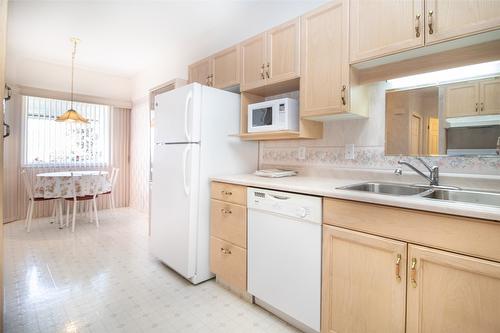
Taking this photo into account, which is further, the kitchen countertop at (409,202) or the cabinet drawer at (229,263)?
the cabinet drawer at (229,263)

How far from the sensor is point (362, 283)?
4.19 ft

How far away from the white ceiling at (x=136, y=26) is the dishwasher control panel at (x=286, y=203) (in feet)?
5.52

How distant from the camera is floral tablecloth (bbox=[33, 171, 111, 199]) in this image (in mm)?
3471

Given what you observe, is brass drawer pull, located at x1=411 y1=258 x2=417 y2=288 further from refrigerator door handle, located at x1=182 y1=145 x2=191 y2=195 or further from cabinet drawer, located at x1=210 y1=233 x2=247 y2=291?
refrigerator door handle, located at x1=182 y1=145 x2=191 y2=195

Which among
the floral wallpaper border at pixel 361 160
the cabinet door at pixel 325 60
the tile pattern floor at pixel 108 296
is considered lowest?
the tile pattern floor at pixel 108 296

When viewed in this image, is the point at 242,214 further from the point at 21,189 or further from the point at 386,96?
the point at 21,189

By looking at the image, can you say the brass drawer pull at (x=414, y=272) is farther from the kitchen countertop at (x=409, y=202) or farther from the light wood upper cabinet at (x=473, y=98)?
the light wood upper cabinet at (x=473, y=98)

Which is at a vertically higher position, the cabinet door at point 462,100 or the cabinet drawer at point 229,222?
the cabinet door at point 462,100

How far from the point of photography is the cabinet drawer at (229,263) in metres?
1.93

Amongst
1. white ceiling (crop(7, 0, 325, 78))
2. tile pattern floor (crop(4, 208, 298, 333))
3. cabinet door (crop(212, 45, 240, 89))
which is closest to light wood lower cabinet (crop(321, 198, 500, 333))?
tile pattern floor (crop(4, 208, 298, 333))

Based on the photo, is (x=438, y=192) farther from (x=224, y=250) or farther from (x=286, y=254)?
(x=224, y=250)

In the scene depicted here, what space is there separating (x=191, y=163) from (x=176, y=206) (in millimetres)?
448

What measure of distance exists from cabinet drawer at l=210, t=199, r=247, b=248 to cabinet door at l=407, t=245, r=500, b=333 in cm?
110

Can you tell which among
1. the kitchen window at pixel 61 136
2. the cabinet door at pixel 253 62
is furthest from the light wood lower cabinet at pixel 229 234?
the kitchen window at pixel 61 136
